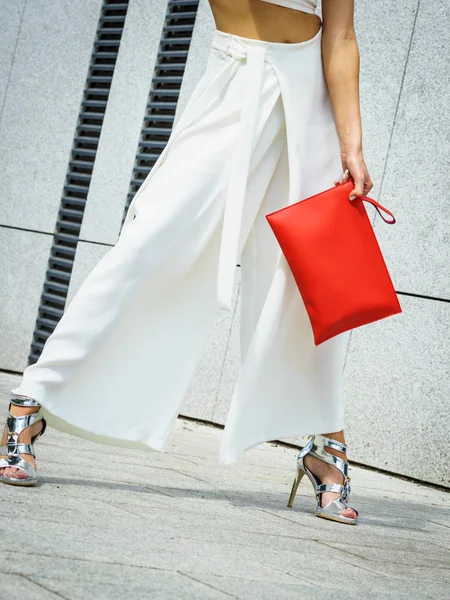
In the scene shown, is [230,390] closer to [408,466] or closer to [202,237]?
[408,466]

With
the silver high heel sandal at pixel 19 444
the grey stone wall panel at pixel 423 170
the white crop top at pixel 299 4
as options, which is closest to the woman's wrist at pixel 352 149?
the white crop top at pixel 299 4

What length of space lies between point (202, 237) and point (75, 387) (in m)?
0.57

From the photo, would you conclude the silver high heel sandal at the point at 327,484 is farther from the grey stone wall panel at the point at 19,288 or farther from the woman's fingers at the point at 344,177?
the grey stone wall panel at the point at 19,288

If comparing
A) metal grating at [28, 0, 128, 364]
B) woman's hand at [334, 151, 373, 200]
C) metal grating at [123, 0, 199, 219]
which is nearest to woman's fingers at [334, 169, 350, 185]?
woman's hand at [334, 151, 373, 200]

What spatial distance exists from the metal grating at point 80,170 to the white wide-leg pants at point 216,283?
12.3 ft

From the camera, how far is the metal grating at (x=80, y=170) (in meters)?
6.71

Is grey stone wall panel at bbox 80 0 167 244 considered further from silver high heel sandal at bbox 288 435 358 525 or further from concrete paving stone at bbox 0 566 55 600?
concrete paving stone at bbox 0 566 55 600

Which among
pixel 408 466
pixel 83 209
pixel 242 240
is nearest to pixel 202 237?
pixel 242 240

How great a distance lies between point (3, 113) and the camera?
23.3 feet

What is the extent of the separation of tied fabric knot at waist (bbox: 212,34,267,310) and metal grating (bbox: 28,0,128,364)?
385 cm

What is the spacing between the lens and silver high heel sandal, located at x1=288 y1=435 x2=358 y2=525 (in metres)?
3.01

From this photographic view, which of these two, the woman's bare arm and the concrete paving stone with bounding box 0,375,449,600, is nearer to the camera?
the concrete paving stone with bounding box 0,375,449,600

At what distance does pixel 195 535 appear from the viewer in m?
2.34

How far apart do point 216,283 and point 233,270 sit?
4.8 inches
